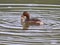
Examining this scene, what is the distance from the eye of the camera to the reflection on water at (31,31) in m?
5.02

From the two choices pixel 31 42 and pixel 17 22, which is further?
pixel 17 22

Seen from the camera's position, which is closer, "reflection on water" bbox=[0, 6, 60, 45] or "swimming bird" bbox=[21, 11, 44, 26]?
"reflection on water" bbox=[0, 6, 60, 45]

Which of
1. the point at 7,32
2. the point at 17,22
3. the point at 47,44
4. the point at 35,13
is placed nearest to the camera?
the point at 47,44

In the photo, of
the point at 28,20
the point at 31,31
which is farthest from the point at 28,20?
the point at 31,31

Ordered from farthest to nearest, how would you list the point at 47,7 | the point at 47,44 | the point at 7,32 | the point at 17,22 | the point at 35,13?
1. the point at 47,7
2. the point at 35,13
3. the point at 17,22
4. the point at 7,32
5. the point at 47,44

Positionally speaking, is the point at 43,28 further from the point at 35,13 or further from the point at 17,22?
the point at 35,13

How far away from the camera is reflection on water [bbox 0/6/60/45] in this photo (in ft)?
16.5

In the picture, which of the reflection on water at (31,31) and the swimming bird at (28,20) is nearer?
the reflection on water at (31,31)

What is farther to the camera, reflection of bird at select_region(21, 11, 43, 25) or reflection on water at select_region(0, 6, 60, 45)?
reflection of bird at select_region(21, 11, 43, 25)

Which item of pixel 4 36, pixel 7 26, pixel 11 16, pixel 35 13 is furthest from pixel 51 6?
pixel 4 36

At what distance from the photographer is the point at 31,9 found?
265 inches

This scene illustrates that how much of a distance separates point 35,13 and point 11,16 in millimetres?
481

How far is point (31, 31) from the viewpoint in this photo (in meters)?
5.41

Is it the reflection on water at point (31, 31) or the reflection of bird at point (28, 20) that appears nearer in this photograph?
the reflection on water at point (31, 31)
